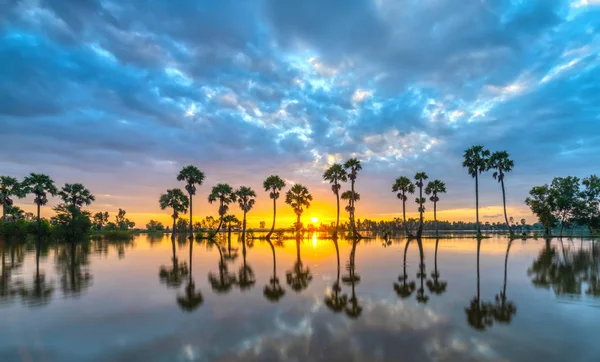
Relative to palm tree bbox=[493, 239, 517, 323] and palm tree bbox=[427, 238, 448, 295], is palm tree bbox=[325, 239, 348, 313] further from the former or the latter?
palm tree bbox=[493, 239, 517, 323]

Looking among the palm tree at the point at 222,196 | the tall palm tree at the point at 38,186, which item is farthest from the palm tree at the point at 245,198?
the tall palm tree at the point at 38,186

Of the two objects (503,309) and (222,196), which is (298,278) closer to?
(503,309)

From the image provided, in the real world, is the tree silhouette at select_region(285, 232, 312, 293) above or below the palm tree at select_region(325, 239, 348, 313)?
below

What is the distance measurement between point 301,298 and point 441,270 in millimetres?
12238

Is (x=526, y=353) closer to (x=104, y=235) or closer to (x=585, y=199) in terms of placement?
(x=585, y=199)

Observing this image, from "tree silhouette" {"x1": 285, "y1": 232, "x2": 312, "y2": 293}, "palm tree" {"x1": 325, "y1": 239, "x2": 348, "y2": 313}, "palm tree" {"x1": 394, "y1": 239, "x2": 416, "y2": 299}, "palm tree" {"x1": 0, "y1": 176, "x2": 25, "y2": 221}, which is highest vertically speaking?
"palm tree" {"x1": 0, "y1": 176, "x2": 25, "y2": 221}

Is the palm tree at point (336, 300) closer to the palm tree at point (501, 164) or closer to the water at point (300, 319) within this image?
the water at point (300, 319)

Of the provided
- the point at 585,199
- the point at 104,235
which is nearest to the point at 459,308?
the point at 585,199

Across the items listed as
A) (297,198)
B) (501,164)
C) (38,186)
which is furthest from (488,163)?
(38,186)

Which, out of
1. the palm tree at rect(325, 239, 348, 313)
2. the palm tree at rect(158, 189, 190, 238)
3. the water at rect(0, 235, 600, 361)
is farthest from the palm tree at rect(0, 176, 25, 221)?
the palm tree at rect(325, 239, 348, 313)

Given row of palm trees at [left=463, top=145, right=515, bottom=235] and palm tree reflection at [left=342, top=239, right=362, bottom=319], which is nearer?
palm tree reflection at [left=342, top=239, right=362, bottom=319]

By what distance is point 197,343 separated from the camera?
8.10m

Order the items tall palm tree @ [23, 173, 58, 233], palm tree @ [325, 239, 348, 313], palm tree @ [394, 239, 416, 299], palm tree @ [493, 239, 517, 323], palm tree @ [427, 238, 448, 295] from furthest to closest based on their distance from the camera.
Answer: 1. tall palm tree @ [23, 173, 58, 233]
2. palm tree @ [427, 238, 448, 295]
3. palm tree @ [394, 239, 416, 299]
4. palm tree @ [325, 239, 348, 313]
5. palm tree @ [493, 239, 517, 323]

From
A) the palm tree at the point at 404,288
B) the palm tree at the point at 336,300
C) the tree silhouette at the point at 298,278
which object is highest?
the palm tree at the point at 336,300
